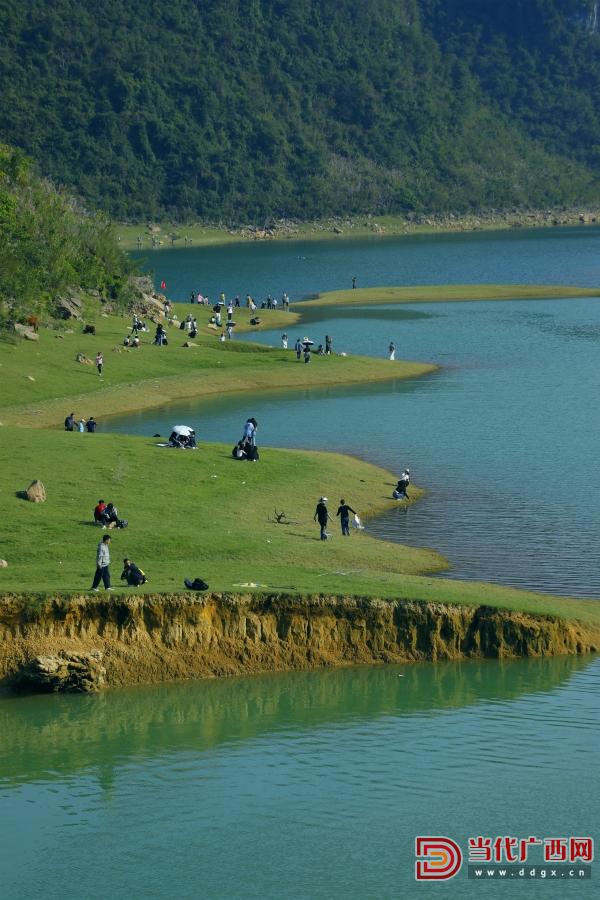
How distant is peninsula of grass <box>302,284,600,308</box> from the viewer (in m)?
158

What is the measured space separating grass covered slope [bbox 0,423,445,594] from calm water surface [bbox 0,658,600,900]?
12.5 feet

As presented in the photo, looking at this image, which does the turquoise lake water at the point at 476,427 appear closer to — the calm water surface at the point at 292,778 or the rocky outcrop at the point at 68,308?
the calm water surface at the point at 292,778

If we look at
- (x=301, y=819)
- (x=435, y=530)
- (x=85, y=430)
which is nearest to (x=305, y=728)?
(x=301, y=819)

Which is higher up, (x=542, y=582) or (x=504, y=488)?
(x=504, y=488)

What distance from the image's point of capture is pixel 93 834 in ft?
102

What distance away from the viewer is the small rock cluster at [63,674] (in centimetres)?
3847

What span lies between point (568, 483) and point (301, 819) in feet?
115

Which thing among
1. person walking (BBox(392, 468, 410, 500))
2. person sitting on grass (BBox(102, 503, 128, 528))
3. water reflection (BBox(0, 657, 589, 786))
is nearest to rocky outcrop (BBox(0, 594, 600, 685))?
water reflection (BBox(0, 657, 589, 786))

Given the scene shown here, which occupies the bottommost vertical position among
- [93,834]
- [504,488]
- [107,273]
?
[93,834]

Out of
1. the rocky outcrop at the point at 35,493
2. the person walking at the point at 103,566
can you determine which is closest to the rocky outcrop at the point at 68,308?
the rocky outcrop at the point at 35,493

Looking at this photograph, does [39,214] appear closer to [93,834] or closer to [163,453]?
[163,453]
